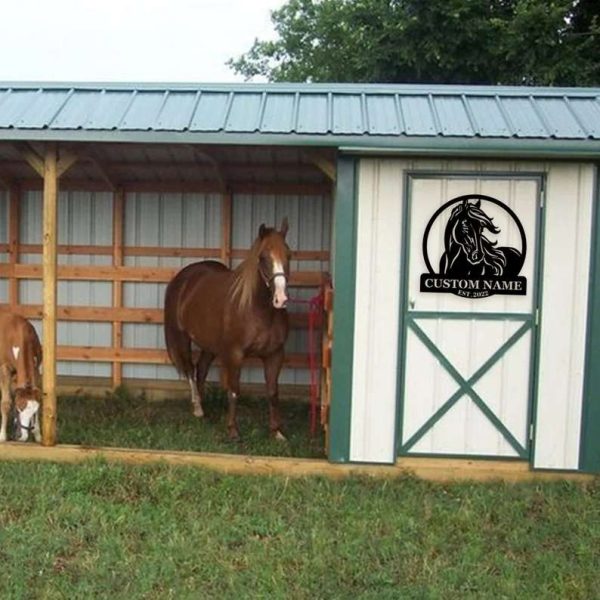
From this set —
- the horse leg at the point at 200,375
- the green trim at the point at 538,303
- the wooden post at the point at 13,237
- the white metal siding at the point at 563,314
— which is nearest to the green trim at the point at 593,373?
the white metal siding at the point at 563,314

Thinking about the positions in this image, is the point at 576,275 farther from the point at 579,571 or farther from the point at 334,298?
the point at 579,571

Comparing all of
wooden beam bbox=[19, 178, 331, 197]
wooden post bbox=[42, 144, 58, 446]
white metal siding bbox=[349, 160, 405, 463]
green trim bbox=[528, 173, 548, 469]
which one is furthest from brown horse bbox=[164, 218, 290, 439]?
green trim bbox=[528, 173, 548, 469]

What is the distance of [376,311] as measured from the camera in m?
4.72

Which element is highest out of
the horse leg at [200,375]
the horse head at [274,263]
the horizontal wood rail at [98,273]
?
the horse head at [274,263]

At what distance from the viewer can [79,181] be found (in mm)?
7320

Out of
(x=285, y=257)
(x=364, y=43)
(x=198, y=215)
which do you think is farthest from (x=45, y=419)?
(x=364, y=43)

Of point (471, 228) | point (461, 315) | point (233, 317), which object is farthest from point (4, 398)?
point (471, 228)

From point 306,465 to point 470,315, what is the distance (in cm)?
156

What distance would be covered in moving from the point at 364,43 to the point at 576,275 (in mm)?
9146

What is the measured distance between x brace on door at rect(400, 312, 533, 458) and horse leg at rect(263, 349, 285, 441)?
4.75 feet

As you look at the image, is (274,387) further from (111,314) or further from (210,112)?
(111,314)

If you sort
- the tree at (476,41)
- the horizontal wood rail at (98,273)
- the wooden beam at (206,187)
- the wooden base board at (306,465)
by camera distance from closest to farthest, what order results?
the wooden base board at (306,465) < the wooden beam at (206,187) < the horizontal wood rail at (98,273) < the tree at (476,41)

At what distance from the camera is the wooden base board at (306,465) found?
4699mm

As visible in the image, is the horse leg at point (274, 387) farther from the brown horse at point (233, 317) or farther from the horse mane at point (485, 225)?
the horse mane at point (485, 225)
